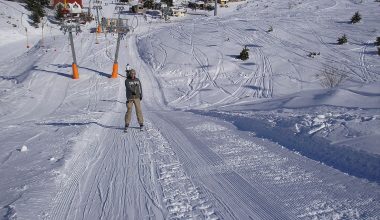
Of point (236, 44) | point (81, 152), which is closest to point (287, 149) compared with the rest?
point (81, 152)

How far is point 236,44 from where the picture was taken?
26.7 meters

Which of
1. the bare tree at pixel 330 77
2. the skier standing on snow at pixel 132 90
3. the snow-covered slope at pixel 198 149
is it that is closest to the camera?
the snow-covered slope at pixel 198 149

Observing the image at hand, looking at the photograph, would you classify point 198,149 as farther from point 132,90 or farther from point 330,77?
point 330,77

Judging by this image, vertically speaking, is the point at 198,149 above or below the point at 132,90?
below

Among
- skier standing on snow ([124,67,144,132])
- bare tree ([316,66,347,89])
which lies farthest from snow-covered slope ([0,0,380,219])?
skier standing on snow ([124,67,144,132])

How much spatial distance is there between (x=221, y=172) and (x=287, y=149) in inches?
72.8

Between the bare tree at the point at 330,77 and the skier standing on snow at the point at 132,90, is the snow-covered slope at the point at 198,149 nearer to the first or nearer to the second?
the bare tree at the point at 330,77

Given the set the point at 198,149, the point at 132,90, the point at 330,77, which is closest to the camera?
the point at 198,149

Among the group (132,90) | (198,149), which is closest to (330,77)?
(132,90)

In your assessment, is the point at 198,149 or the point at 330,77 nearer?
the point at 198,149

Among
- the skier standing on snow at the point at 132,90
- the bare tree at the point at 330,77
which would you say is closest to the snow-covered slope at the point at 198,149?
the bare tree at the point at 330,77

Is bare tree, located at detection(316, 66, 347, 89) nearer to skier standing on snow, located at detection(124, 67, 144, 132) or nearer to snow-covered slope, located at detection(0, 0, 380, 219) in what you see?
snow-covered slope, located at detection(0, 0, 380, 219)

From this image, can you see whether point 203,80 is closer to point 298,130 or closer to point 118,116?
point 118,116

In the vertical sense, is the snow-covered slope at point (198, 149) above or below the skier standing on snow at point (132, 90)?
below
